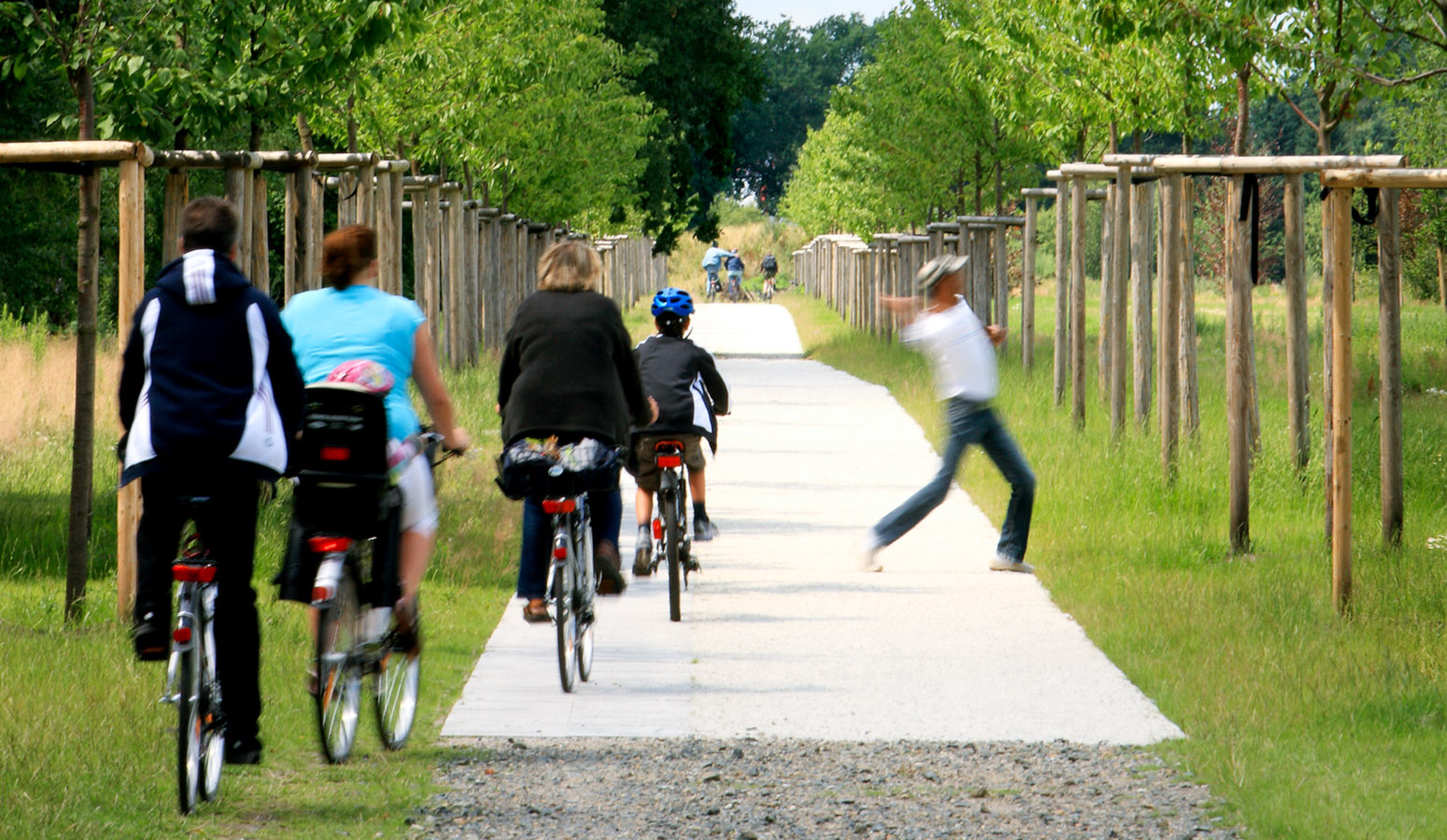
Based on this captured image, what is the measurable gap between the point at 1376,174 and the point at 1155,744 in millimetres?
3184

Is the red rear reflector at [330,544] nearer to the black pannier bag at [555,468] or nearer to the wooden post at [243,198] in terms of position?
the black pannier bag at [555,468]

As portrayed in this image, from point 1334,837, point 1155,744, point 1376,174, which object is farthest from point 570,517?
point 1376,174

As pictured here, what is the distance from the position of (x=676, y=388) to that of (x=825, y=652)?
1.67 m

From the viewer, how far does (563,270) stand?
24.6 feet

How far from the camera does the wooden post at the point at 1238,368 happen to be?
1030cm

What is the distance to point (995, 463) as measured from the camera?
9977 millimetres

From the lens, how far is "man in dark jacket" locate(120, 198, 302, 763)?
5.44 m

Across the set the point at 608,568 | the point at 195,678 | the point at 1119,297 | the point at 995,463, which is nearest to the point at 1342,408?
the point at 995,463

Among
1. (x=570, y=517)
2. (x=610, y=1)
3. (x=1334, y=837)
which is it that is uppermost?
(x=610, y=1)

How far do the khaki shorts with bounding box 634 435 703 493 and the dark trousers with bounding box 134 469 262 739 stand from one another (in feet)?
12.1

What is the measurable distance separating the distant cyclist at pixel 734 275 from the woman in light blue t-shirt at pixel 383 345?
1976 inches

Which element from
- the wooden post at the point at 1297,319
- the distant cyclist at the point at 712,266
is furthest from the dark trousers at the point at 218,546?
the distant cyclist at the point at 712,266

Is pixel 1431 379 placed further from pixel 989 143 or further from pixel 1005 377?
pixel 989 143

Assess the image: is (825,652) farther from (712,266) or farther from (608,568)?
(712,266)
